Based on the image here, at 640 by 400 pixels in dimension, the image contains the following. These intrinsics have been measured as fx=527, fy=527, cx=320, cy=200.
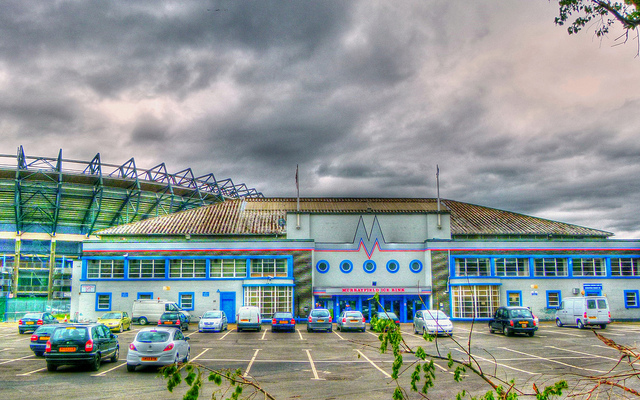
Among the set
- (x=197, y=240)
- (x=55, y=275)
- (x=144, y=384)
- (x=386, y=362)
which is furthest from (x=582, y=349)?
(x=55, y=275)

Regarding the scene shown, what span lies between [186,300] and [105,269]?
7.64 m

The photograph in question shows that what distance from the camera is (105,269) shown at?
150ft

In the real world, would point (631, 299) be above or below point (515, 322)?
above

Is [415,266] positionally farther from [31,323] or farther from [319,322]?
[31,323]

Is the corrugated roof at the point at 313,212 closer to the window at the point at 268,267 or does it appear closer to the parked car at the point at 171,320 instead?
the window at the point at 268,267

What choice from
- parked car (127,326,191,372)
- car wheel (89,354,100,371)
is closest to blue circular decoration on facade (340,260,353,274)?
parked car (127,326,191,372)

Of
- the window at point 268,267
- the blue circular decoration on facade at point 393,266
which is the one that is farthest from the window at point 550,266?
the window at point 268,267

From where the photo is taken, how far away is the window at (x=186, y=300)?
147 ft

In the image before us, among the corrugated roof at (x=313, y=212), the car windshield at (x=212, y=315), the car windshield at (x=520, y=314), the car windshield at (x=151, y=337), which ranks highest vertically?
the corrugated roof at (x=313, y=212)

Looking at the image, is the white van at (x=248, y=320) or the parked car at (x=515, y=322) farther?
the white van at (x=248, y=320)

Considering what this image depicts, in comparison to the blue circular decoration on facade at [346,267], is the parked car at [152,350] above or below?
below

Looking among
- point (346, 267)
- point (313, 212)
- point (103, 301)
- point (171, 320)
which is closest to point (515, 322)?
point (346, 267)

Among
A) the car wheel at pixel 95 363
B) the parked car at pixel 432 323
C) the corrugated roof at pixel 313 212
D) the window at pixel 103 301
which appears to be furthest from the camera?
the corrugated roof at pixel 313 212

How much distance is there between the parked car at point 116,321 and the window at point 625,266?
41.1m
